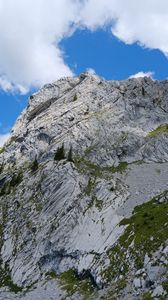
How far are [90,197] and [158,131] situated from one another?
38.0m

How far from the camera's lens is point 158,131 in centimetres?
10744

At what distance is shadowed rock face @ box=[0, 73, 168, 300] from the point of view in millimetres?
54094

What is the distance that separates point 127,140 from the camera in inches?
4070

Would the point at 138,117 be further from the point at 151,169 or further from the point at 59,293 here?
the point at 59,293

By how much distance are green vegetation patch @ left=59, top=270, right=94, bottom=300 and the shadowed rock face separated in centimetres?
18

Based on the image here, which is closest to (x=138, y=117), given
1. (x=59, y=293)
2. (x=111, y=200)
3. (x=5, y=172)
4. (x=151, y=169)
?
(x=151, y=169)

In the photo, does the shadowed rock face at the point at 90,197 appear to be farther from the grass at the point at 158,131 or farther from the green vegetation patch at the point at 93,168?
the grass at the point at 158,131

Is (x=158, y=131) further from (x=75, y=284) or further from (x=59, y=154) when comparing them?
(x=75, y=284)

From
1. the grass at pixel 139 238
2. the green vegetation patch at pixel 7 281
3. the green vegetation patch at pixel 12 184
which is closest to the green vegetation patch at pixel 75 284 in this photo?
the grass at pixel 139 238

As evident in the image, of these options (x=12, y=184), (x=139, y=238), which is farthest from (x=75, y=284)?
(x=12, y=184)

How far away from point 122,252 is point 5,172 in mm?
60258

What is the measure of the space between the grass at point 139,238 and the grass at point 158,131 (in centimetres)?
3996

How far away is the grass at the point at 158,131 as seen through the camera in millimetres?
104250

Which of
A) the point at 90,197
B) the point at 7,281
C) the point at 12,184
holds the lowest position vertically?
the point at 7,281
